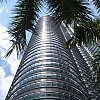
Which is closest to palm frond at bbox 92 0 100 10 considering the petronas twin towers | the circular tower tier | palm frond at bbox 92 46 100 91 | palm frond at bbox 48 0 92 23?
palm frond at bbox 48 0 92 23

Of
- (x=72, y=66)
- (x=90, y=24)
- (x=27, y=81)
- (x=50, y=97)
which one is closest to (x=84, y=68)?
(x=72, y=66)

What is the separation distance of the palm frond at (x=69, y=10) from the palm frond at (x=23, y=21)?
0.29 metres

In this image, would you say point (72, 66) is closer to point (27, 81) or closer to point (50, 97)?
point (27, 81)

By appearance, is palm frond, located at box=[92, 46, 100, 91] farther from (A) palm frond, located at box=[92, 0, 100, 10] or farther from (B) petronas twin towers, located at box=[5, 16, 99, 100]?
(B) petronas twin towers, located at box=[5, 16, 99, 100]

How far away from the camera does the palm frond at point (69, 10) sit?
488cm

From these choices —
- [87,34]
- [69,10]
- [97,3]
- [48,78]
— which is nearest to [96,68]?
[87,34]

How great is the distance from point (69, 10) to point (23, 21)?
73 centimetres

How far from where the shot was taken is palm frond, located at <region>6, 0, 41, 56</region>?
4988 mm

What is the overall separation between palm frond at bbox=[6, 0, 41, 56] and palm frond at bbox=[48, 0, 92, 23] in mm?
293

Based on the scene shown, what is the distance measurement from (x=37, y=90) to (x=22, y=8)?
1854 inches

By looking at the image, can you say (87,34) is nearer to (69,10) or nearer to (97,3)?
(97,3)

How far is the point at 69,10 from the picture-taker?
488 cm

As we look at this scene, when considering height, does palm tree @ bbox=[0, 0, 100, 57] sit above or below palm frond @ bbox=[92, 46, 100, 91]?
above

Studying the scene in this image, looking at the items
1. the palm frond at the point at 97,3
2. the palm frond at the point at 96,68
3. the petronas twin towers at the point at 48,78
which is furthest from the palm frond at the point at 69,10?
the petronas twin towers at the point at 48,78
